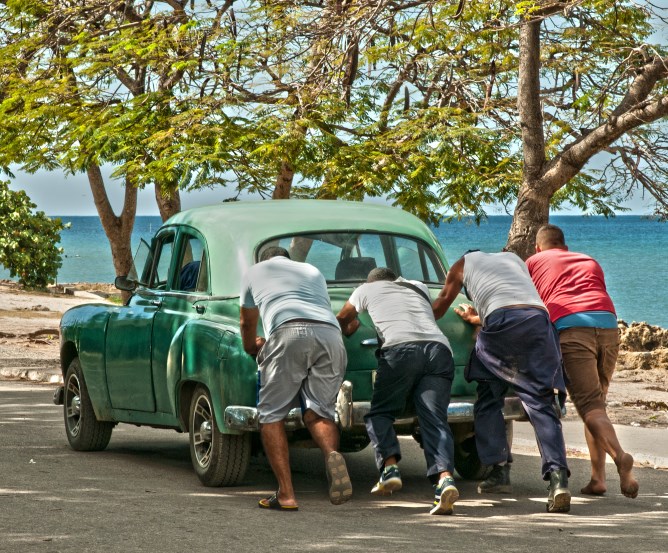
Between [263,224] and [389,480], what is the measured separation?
87.4 inches

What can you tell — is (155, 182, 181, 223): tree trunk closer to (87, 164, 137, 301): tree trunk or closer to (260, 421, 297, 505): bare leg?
(87, 164, 137, 301): tree trunk

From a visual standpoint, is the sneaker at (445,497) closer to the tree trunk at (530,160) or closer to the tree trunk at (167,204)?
the tree trunk at (530,160)

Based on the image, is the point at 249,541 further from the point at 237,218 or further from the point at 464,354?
the point at 237,218

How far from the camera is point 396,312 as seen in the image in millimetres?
7602

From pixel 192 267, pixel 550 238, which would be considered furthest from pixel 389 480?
pixel 192 267

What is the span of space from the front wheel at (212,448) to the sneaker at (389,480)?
96 centimetres

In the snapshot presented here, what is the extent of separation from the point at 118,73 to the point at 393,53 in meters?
4.20

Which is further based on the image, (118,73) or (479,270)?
(118,73)

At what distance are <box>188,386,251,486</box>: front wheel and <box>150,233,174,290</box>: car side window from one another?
1.52 m

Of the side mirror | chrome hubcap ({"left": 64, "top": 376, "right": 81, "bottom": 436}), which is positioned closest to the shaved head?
the side mirror

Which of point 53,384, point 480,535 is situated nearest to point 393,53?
point 53,384

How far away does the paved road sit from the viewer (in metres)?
6.15

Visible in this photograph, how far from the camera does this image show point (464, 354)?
8.01m

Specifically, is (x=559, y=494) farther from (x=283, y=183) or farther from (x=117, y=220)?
(x=117, y=220)
